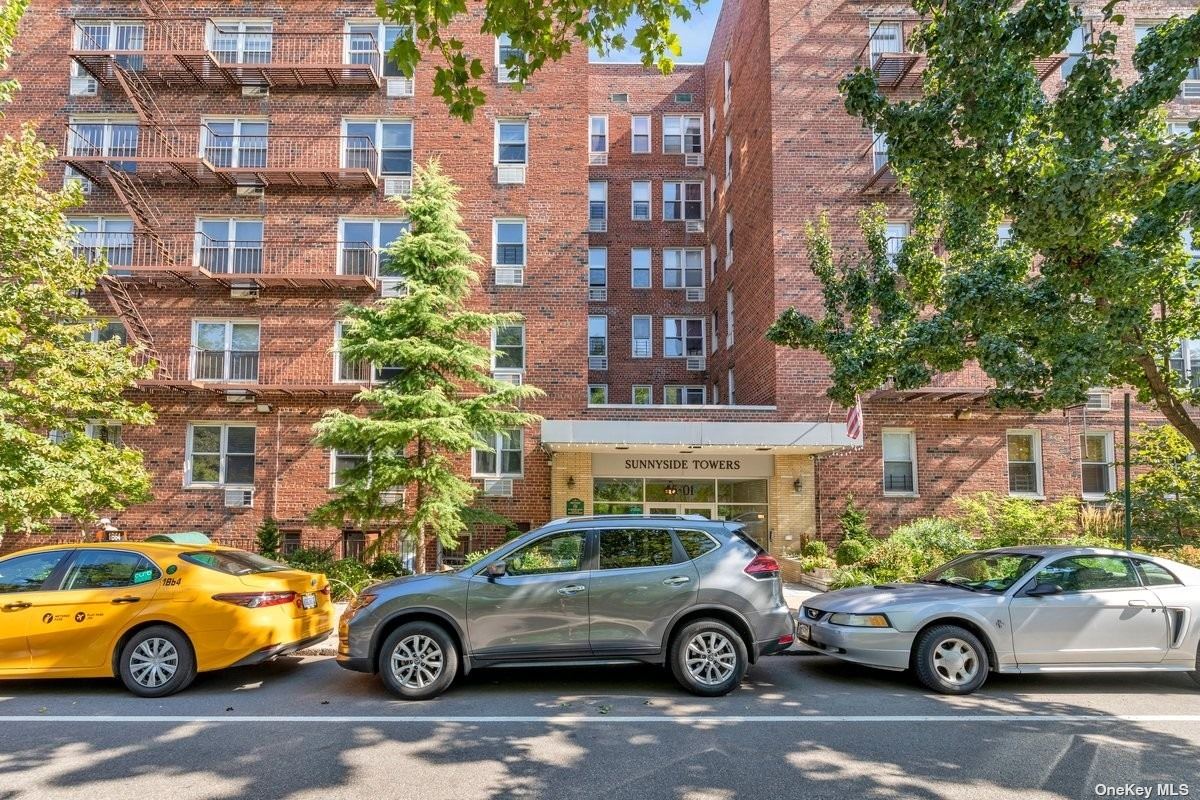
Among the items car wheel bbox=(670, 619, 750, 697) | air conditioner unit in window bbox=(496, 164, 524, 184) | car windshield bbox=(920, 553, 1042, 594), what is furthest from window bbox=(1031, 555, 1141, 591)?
air conditioner unit in window bbox=(496, 164, 524, 184)

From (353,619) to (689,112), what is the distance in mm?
26075

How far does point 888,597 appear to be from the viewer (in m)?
7.27

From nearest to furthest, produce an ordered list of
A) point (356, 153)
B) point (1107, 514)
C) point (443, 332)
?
point (443, 332) < point (1107, 514) < point (356, 153)

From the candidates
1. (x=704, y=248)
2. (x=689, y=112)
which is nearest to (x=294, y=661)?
(x=704, y=248)

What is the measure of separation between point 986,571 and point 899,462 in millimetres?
10503

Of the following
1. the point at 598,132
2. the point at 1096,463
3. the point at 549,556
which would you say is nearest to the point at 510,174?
the point at 598,132

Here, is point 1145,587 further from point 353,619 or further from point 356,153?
point 356,153

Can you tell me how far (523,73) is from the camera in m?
6.36

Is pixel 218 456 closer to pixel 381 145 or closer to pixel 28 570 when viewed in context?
pixel 381 145

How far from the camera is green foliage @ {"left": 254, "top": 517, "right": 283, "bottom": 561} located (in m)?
16.1

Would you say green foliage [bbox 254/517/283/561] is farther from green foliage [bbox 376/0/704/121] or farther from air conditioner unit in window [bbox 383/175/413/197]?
green foliage [bbox 376/0/704/121]

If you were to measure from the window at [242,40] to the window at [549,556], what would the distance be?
1818cm

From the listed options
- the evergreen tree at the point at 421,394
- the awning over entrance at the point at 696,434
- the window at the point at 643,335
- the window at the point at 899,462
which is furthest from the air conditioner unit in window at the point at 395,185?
the window at the point at 899,462

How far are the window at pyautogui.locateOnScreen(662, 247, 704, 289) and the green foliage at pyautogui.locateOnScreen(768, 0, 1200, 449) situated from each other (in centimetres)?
1712
